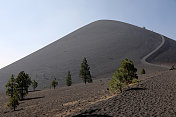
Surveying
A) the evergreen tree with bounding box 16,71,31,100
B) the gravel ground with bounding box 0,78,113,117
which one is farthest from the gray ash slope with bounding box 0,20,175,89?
the gravel ground with bounding box 0,78,113,117

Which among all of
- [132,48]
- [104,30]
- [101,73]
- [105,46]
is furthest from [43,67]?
[104,30]

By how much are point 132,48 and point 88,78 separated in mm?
76604

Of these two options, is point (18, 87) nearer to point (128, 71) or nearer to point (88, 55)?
point (128, 71)

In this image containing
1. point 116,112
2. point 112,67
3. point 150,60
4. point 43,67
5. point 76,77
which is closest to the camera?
point 116,112

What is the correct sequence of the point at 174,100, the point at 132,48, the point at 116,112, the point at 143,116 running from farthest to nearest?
the point at 132,48 < the point at 174,100 < the point at 116,112 < the point at 143,116

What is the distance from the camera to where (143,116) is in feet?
42.7

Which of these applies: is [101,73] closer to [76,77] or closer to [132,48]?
[76,77]

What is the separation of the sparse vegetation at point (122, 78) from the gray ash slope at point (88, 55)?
57.9 metres

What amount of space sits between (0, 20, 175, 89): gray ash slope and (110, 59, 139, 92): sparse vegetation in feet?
190

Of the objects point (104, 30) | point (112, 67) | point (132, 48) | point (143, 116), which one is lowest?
point (143, 116)

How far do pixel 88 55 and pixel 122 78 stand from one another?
100 meters

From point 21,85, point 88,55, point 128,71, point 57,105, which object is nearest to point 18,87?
point 21,85

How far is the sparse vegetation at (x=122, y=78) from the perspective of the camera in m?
24.3

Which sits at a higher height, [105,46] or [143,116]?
[105,46]
